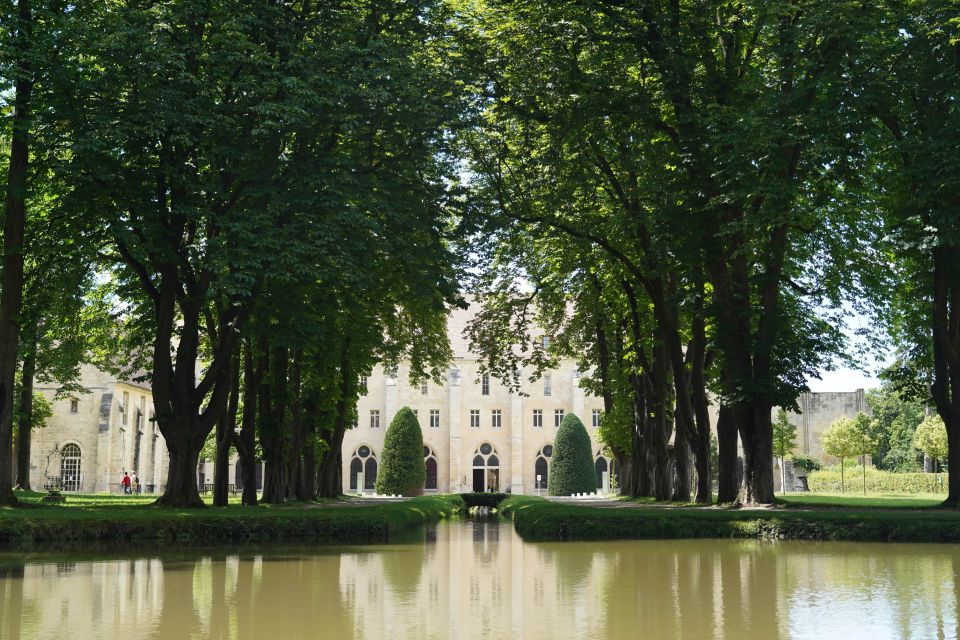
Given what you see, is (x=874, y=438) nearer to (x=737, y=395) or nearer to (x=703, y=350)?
(x=703, y=350)

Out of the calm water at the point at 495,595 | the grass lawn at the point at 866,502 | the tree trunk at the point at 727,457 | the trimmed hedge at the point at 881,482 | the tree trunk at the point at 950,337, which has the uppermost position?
the tree trunk at the point at 950,337

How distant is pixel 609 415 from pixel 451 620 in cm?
3072

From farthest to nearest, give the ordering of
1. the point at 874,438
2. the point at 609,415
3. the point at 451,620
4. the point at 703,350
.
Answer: the point at 874,438
the point at 609,415
the point at 703,350
the point at 451,620

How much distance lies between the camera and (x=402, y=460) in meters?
62.1

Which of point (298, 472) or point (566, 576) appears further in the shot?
point (298, 472)

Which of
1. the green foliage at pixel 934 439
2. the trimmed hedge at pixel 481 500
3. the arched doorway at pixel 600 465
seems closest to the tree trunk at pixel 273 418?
the trimmed hedge at pixel 481 500

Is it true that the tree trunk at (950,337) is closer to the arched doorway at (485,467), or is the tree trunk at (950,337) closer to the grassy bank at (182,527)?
the grassy bank at (182,527)

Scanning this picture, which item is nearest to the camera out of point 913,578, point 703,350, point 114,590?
point 114,590

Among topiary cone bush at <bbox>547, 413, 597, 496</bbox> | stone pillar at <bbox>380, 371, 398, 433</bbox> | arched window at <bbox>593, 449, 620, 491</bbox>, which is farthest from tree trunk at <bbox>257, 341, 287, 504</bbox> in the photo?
stone pillar at <bbox>380, 371, 398, 433</bbox>

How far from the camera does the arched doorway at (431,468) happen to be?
72.8 m

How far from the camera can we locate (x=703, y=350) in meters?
26.7

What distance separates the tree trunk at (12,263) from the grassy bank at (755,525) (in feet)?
33.4

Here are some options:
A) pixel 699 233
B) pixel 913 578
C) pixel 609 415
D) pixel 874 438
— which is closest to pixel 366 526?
pixel 699 233

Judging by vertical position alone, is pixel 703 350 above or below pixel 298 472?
above
